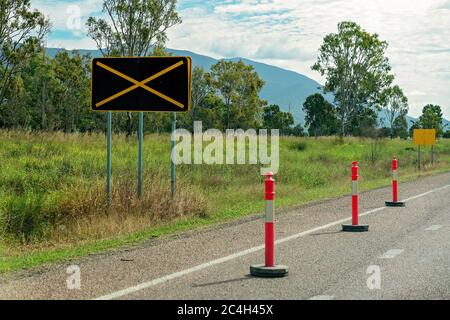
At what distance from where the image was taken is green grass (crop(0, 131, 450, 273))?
12094 mm

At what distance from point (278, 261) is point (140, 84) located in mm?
6815

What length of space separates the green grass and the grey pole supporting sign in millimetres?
1451

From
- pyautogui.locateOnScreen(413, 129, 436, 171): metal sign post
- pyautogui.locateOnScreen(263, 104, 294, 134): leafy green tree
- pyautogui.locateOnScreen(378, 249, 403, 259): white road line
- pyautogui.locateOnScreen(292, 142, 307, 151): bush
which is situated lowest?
pyautogui.locateOnScreen(378, 249, 403, 259): white road line

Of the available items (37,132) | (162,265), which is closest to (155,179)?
(162,265)

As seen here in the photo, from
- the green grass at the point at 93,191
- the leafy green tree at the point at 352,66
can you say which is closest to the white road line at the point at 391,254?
the green grass at the point at 93,191

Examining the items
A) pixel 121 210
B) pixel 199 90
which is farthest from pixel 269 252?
pixel 199 90

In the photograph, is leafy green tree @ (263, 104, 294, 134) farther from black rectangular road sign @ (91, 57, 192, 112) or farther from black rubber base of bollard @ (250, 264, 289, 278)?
black rubber base of bollard @ (250, 264, 289, 278)

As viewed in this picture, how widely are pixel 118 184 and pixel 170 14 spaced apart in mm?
35589

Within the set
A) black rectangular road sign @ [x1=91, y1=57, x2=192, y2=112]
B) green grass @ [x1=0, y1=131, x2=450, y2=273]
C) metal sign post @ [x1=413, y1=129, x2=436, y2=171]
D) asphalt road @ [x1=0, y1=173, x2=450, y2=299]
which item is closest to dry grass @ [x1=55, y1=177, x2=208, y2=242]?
green grass @ [x1=0, y1=131, x2=450, y2=273]

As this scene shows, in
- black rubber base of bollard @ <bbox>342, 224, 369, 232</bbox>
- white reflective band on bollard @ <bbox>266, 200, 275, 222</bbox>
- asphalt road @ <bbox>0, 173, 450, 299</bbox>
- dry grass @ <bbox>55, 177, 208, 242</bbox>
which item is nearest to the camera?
asphalt road @ <bbox>0, 173, 450, 299</bbox>

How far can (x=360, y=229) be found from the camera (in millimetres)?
12406

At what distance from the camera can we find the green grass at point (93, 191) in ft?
39.7

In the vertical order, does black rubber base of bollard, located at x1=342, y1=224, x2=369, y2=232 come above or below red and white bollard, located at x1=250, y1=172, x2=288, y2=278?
below

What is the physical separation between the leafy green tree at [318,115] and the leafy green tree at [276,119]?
4313 mm
